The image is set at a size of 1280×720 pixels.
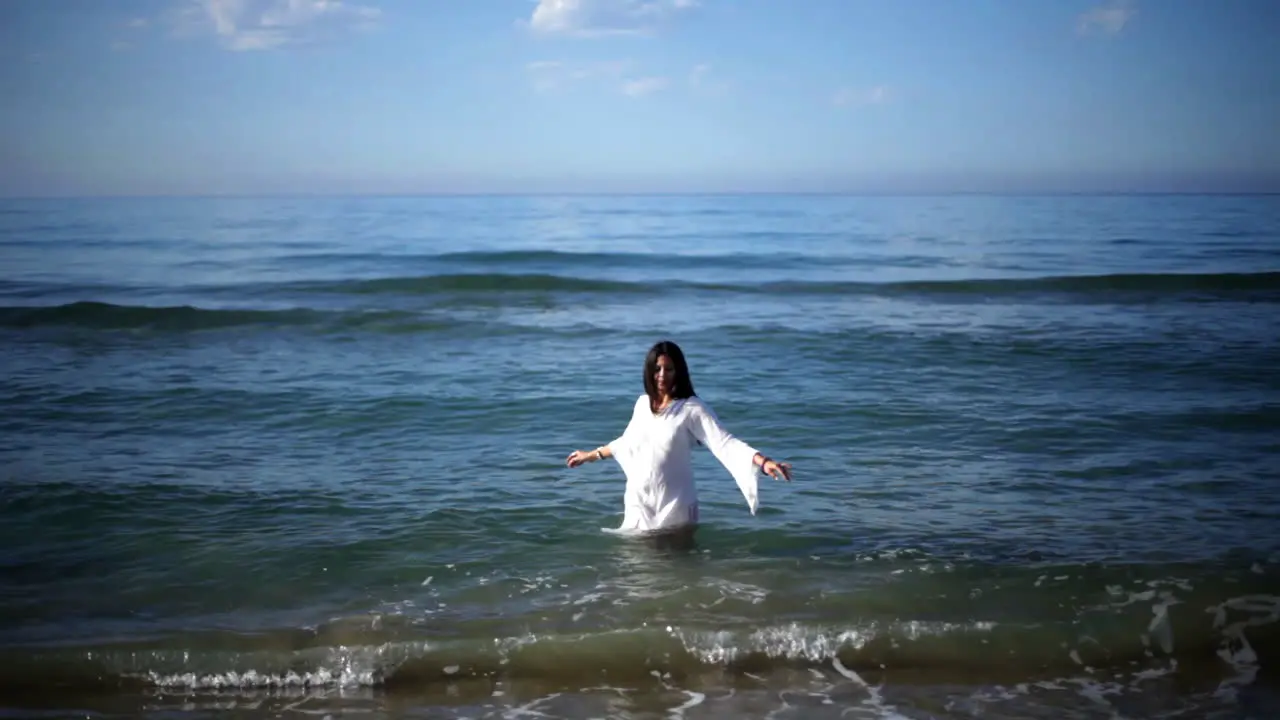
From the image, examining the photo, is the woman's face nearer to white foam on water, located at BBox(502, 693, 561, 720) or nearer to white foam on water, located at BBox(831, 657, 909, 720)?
white foam on water, located at BBox(831, 657, 909, 720)

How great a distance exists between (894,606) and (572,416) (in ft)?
17.1

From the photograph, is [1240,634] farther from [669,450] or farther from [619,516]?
[619,516]

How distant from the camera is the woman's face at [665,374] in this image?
6000mm

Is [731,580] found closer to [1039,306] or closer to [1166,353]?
[1166,353]

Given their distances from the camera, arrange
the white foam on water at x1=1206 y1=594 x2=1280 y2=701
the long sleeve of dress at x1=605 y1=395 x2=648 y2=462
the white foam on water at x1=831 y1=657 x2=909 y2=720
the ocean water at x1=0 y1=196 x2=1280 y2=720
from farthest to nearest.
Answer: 1. the long sleeve of dress at x1=605 y1=395 x2=648 y2=462
2. the ocean water at x1=0 y1=196 x2=1280 y2=720
3. the white foam on water at x1=1206 y1=594 x2=1280 y2=701
4. the white foam on water at x1=831 y1=657 x2=909 y2=720

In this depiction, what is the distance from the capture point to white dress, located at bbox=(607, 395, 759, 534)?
6.03 m

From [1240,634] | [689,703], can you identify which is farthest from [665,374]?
[1240,634]

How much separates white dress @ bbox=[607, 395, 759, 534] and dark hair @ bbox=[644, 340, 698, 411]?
5cm

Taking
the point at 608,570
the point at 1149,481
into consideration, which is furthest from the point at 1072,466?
the point at 608,570

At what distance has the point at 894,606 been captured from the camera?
5926mm

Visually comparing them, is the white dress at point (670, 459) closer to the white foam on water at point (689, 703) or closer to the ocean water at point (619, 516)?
the ocean water at point (619, 516)

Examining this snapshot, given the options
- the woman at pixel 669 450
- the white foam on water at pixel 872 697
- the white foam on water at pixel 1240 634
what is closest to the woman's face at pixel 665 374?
the woman at pixel 669 450

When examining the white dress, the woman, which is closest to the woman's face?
the woman

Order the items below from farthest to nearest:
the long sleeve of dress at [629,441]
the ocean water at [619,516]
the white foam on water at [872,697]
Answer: the long sleeve of dress at [629,441] → the ocean water at [619,516] → the white foam on water at [872,697]
